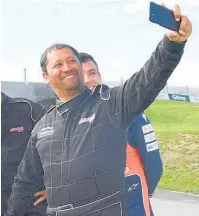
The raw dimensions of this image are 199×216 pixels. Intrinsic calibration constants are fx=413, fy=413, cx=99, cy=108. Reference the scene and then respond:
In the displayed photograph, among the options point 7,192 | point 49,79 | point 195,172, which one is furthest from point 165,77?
point 195,172

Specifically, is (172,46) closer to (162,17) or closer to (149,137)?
(162,17)

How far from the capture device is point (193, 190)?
186cm

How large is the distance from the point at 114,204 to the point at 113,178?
0.06 m

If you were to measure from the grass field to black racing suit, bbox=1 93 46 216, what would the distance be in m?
0.48

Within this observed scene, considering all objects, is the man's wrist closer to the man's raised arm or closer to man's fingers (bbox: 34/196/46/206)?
the man's raised arm

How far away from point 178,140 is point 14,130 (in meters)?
0.75

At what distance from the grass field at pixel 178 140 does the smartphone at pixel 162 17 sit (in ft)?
2.57

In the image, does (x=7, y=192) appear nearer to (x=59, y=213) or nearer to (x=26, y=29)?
(x=59, y=213)

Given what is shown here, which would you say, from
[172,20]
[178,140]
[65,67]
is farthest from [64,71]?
[178,140]

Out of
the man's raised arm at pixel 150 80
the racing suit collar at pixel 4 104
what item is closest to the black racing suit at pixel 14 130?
the racing suit collar at pixel 4 104

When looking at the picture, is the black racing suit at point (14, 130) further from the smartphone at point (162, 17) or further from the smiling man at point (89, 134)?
the smartphone at point (162, 17)

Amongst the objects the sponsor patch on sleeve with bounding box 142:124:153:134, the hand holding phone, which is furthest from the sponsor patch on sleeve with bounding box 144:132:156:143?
→ the hand holding phone

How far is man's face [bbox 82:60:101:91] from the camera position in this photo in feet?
4.48

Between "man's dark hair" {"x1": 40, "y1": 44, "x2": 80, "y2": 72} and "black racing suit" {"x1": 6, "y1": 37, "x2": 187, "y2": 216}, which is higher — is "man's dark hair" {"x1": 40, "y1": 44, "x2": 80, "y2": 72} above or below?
above
